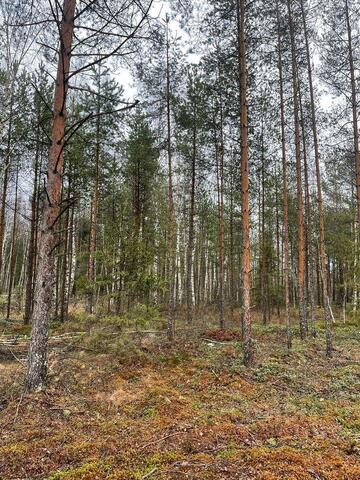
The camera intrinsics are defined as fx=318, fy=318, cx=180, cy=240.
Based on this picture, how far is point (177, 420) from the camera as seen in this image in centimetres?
446

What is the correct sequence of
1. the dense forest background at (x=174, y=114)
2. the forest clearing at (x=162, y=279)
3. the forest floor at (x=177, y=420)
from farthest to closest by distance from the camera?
the dense forest background at (x=174, y=114) → the forest clearing at (x=162, y=279) → the forest floor at (x=177, y=420)

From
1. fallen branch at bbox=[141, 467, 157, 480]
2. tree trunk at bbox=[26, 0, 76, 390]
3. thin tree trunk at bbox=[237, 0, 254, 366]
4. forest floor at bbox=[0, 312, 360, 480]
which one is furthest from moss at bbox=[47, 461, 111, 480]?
thin tree trunk at bbox=[237, 0, 254, 366]

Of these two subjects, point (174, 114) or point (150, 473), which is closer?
point (150, 473)

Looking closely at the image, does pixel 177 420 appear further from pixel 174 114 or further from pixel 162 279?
pixel 174 114

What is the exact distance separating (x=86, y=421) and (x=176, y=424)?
4.01 ft

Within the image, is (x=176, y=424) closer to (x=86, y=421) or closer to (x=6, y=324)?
(x=86, y=421)

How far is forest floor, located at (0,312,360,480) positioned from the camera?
3.12 meters

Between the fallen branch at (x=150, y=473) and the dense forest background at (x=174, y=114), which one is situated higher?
the dense forest background at (x=174, y=114)

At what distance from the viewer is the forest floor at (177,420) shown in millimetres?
3119

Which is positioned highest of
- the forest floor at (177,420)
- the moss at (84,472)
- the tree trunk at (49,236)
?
the tree trunk at (49,236)

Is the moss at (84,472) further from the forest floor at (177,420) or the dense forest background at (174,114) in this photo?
the dense forest background at (174,114)

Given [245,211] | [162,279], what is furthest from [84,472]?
[162,279]

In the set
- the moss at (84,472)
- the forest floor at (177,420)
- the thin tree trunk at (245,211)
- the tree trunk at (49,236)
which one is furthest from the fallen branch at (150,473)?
the thin tree trunk at (245,211)

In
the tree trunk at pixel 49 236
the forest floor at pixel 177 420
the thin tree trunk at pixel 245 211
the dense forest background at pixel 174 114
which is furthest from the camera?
the thin tree trunk at pixel 245 211
